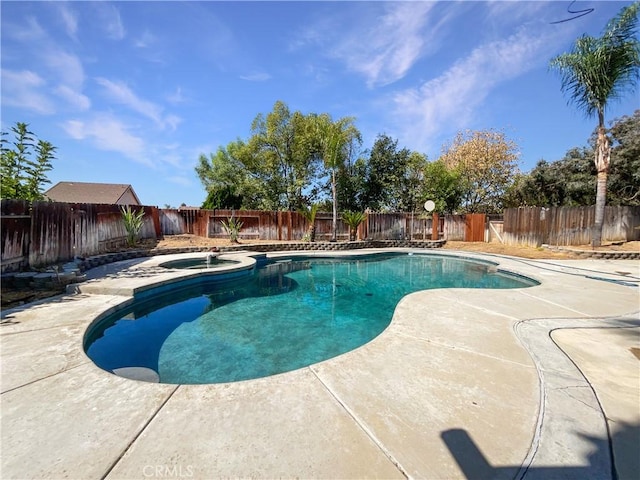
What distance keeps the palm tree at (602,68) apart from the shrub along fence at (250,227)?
6.67 ft

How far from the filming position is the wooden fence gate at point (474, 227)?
1461cm

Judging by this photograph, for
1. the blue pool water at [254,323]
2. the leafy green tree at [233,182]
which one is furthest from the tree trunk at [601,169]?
the leafy green tree at [233,182]

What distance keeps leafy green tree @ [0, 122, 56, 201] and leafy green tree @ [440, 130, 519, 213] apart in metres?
20.8

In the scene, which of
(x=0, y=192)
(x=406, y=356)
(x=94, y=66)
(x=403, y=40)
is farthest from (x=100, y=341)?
(x=403, y=40)

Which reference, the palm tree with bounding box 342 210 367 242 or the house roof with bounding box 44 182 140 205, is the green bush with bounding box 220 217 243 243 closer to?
the palm tree with bounding box 342 210 367 242

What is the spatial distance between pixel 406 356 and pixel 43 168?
8368 millimetres

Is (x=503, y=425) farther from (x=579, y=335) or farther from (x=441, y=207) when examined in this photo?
(x=441, y=207)

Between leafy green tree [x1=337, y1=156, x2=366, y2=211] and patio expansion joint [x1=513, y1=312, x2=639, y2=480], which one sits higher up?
leafy green tree [x1=337, y1=156, x2=366, y2=211]

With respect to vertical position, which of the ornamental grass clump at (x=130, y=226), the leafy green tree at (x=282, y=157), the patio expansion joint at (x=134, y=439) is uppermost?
the leafy green tree at (x=282, y=157)

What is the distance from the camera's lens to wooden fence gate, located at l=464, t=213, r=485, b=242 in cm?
1461

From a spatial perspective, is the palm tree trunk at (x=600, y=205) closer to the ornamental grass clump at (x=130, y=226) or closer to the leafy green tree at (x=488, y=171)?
the leafy green tree at (x=488, y=171)

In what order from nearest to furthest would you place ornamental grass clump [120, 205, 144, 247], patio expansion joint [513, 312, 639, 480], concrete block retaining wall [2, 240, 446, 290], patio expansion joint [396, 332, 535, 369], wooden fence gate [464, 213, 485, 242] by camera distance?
patio expansion joint [513, 312, 639, 480]
patio expansion joint [396, 332, 535, 369]
concrete block retaining wall [2, 240, 446, 290]
ornamental grass clump [120, 205, 144, 247]
wooden fence gate [464, 213, 485, 242]

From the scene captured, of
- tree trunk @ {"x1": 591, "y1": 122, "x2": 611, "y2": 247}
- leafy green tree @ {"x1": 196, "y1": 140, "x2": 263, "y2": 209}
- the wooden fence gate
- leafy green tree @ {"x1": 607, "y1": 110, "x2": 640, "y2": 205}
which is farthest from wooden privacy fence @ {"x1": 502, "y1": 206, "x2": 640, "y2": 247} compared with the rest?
leafy green tree @ {"x1": 196, "y1": 140, "x2": 263, "y2": 209}

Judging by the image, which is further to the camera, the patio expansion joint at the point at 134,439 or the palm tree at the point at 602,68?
the palm tree at the point at 602,68
